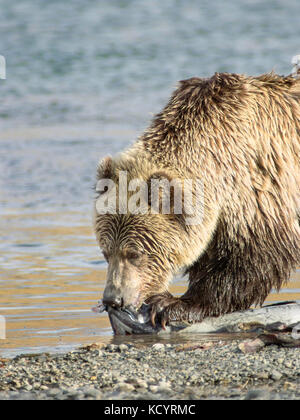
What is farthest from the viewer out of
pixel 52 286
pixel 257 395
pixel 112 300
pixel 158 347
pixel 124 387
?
pixel 52 286

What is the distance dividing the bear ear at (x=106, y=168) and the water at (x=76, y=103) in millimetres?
825

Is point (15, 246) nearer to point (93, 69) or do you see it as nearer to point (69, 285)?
point (69, 285)

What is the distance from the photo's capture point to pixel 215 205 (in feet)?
21.9

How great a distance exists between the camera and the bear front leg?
6824 millimetres

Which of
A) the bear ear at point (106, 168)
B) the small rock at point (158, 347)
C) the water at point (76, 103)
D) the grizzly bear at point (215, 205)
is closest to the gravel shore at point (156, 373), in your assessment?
the small rock at point (158, 347)

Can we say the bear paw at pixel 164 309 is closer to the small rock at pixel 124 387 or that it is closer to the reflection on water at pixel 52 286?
the reflection on water at pixel 52 286

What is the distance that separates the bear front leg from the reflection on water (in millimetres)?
267

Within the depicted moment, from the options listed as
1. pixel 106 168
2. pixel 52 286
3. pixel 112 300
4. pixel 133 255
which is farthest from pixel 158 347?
pixel 52 286

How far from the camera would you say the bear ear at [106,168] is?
6.81 metres

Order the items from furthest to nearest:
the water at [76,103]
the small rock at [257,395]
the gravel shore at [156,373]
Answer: the water at [76,103], the gravel shore at [156,373], the small rock at [257,395]

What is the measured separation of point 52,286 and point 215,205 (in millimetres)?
2041

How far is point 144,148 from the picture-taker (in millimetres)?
6918

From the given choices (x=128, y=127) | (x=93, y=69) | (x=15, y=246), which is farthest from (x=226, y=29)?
(x=15, y=246)

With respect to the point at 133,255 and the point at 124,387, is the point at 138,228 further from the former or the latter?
the point at 124,387
